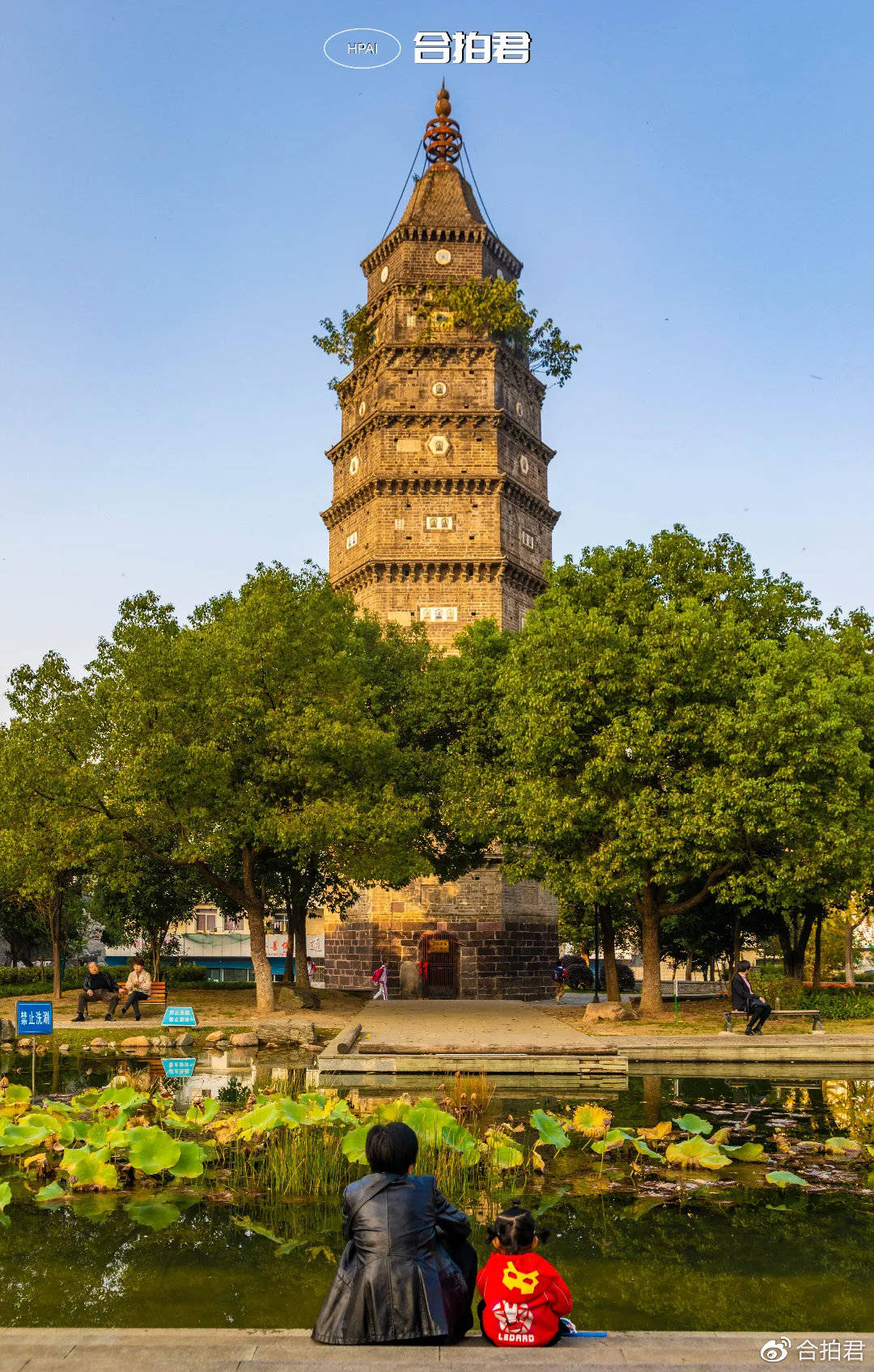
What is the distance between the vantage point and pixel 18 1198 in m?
10.9

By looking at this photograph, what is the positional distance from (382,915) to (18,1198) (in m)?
35.7

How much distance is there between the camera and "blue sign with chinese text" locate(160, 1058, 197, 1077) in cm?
1932

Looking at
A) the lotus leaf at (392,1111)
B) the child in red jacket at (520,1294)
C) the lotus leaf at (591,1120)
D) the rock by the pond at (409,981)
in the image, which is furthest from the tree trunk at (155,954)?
the child in red jacket at (520,1294)

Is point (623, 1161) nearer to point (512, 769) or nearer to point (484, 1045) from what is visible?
point (484, 1045)

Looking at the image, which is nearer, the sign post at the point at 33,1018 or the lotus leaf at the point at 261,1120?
the lotus leaf at the point at 261,1120

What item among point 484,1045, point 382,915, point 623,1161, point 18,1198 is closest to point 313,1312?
point 18,1198

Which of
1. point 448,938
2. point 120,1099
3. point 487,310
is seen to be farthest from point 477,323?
point 120,1099

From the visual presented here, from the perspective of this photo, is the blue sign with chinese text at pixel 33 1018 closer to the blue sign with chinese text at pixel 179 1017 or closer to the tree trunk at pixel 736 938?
the blue sign with chinese text at pixel 179 1017

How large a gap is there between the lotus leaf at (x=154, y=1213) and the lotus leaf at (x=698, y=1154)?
195 inches

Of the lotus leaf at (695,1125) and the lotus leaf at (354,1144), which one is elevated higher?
the lotus leaf at (354,1144)

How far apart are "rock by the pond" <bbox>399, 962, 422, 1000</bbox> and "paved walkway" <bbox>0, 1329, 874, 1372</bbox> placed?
1561 inches

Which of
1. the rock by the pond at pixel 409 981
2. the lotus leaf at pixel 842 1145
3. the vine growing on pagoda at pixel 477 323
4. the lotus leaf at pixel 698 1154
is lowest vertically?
the rock by the pond at pixel 409 981

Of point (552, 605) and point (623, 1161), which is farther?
point (552, 605)

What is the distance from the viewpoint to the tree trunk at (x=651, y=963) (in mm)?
31656
